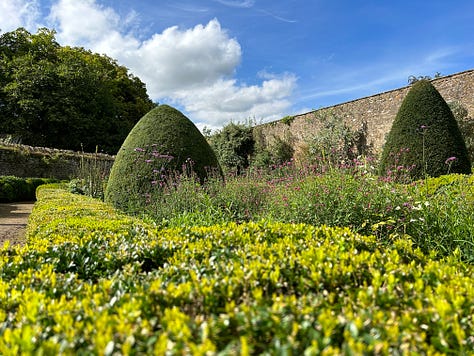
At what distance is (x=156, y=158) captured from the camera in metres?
6.92

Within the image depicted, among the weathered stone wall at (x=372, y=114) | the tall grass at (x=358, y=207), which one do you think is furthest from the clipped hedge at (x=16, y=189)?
the weathered stone wall at (x=372, y=114)

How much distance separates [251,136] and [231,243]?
56.0 feet

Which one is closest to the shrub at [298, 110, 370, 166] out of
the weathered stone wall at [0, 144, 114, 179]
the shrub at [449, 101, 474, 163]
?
the shrub at [449, 101, 474, 163]

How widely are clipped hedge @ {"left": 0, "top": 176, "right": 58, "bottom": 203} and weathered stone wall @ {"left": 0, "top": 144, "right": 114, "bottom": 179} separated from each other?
7.38 ft

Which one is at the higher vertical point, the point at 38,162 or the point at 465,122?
the point at 465,122

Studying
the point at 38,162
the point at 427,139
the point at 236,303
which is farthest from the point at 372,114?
the point at 38,162

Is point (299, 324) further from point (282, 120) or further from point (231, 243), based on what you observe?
point (282, 120)

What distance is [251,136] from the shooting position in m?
19.3

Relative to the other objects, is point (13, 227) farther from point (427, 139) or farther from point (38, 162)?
point (38, 162)

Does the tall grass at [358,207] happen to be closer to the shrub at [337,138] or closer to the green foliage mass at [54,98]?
the shrub at [337,138]

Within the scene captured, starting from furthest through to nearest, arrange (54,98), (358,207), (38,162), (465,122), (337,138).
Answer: (54,98) < (38,162) < (337,138) < (465,122) < (358,207)

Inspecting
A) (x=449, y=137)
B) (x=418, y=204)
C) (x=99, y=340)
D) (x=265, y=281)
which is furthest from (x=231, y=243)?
(x=449, y=137)

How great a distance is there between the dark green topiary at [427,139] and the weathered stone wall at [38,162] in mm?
12850

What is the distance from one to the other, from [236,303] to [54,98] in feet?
87.4
